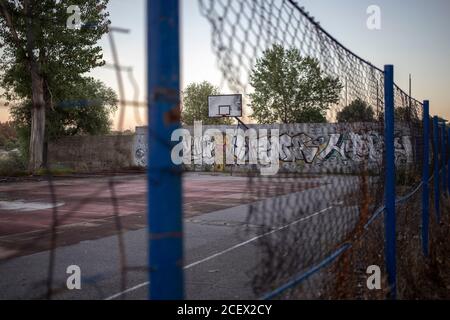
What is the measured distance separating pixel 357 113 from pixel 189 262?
3.38 m

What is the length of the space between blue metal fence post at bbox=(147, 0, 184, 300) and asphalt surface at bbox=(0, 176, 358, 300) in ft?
7.51

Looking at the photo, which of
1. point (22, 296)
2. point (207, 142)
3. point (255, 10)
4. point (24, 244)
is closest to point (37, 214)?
point (24, 244)

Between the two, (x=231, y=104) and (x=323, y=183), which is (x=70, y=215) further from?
(x=231, y=104)

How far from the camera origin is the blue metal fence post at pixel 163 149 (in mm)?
1176

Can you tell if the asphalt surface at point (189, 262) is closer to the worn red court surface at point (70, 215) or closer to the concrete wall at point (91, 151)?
the worn red court surface at point (70, 215)

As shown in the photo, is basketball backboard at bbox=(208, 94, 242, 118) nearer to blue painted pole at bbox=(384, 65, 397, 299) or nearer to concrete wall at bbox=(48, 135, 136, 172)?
blue painted pole at bbox=(384, 65, 397, 299)

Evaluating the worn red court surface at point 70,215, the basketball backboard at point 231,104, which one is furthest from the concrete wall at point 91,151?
the basketball backboard at point 231,104

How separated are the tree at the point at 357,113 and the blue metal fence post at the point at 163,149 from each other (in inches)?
99.6

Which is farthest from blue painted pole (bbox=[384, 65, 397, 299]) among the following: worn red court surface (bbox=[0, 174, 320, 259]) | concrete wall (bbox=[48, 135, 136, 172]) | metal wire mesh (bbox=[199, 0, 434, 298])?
concrete wall (bbox=[48, 135, 136, 172])

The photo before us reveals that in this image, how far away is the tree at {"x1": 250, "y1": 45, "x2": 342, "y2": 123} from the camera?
2371 millimetres

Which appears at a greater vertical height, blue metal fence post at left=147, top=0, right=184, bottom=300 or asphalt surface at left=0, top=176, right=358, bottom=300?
blue metal fence post at left=147, top=0, right=184, bottom=300

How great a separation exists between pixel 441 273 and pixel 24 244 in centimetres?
640
